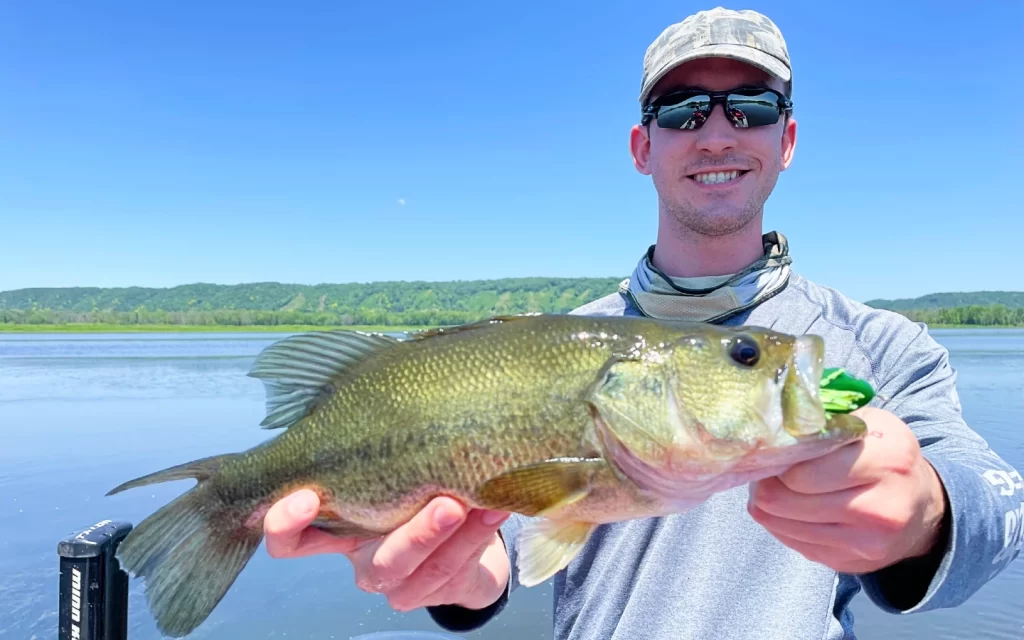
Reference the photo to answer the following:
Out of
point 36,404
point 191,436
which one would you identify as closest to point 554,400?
point 191,436

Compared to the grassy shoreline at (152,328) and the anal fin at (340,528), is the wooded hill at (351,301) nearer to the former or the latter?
the grassy shoreline at (152,328)

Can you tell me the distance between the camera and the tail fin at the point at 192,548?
2.18 m

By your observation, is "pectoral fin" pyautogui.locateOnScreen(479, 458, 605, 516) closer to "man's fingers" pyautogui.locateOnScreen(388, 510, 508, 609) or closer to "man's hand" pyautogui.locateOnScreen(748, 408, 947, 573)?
Result: "man's fingers" pyautogui.locateOnScreen(388, 510, 508, 609)

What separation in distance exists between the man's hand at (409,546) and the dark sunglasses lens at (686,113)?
214cm

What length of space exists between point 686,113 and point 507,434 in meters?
2.06

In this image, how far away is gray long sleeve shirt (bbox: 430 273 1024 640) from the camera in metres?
2.41

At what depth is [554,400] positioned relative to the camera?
1.97 metres

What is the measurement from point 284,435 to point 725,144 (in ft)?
7.66

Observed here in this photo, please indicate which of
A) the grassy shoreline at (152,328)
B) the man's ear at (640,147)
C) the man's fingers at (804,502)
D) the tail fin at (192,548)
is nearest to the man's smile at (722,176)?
the man's ear at (640,147)

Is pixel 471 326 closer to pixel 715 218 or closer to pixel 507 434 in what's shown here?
pixel 507 434

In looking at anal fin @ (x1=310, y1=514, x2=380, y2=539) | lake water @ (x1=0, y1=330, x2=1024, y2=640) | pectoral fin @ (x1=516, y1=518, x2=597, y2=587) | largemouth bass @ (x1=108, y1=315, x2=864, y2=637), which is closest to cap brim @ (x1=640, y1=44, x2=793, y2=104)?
largemouth bass @ (x1=108, y1=315, x2=864, y2=637)

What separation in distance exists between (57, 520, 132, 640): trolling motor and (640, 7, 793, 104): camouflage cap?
3.14 m

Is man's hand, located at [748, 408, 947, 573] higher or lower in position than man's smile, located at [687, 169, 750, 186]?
lower

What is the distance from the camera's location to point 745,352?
1893mm
